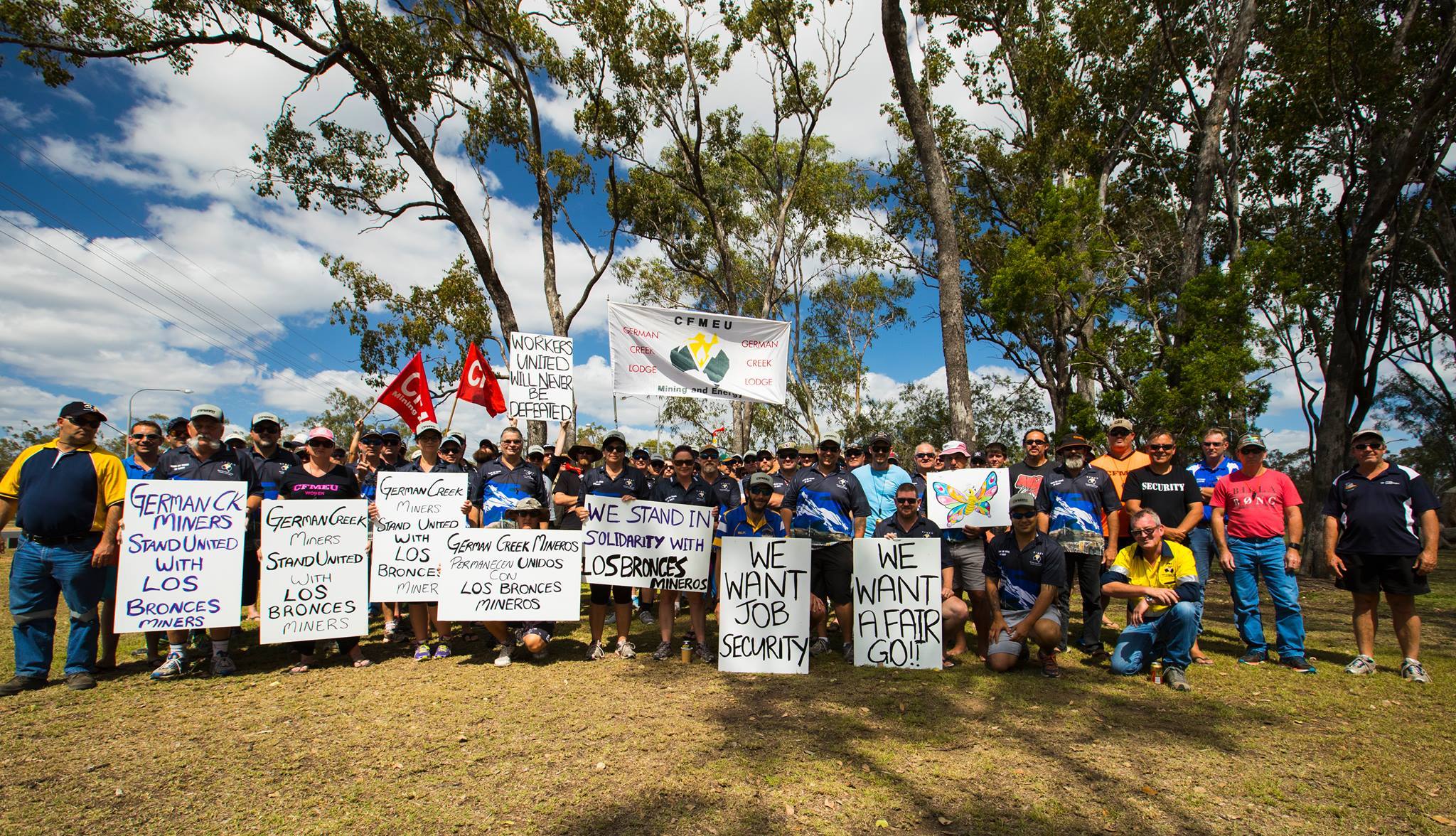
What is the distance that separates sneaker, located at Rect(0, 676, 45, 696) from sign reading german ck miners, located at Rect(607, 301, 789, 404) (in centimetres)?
568

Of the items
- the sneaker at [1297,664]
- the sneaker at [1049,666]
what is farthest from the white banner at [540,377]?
the sneaker at [1297,664]

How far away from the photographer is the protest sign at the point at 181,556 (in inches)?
222

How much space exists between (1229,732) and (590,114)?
17.8 meters

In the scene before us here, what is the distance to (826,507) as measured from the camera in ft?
22.0

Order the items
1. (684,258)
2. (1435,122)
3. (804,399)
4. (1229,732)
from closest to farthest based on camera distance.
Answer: (1229,732) → (1435,122) → (684,258) → (804,399)

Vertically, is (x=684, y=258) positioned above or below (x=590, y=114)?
below

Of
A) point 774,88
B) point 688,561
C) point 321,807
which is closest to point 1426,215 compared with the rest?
point 774,88

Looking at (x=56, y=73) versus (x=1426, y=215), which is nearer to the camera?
(x=56, y=73)

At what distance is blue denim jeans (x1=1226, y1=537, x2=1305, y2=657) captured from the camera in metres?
6.13

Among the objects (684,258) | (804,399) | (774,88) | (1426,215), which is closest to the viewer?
(1426,215)

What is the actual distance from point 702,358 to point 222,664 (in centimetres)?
562

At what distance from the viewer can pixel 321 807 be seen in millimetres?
3547

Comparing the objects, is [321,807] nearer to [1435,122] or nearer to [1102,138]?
[1435,122]

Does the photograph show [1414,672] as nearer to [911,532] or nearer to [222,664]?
[911,532]
